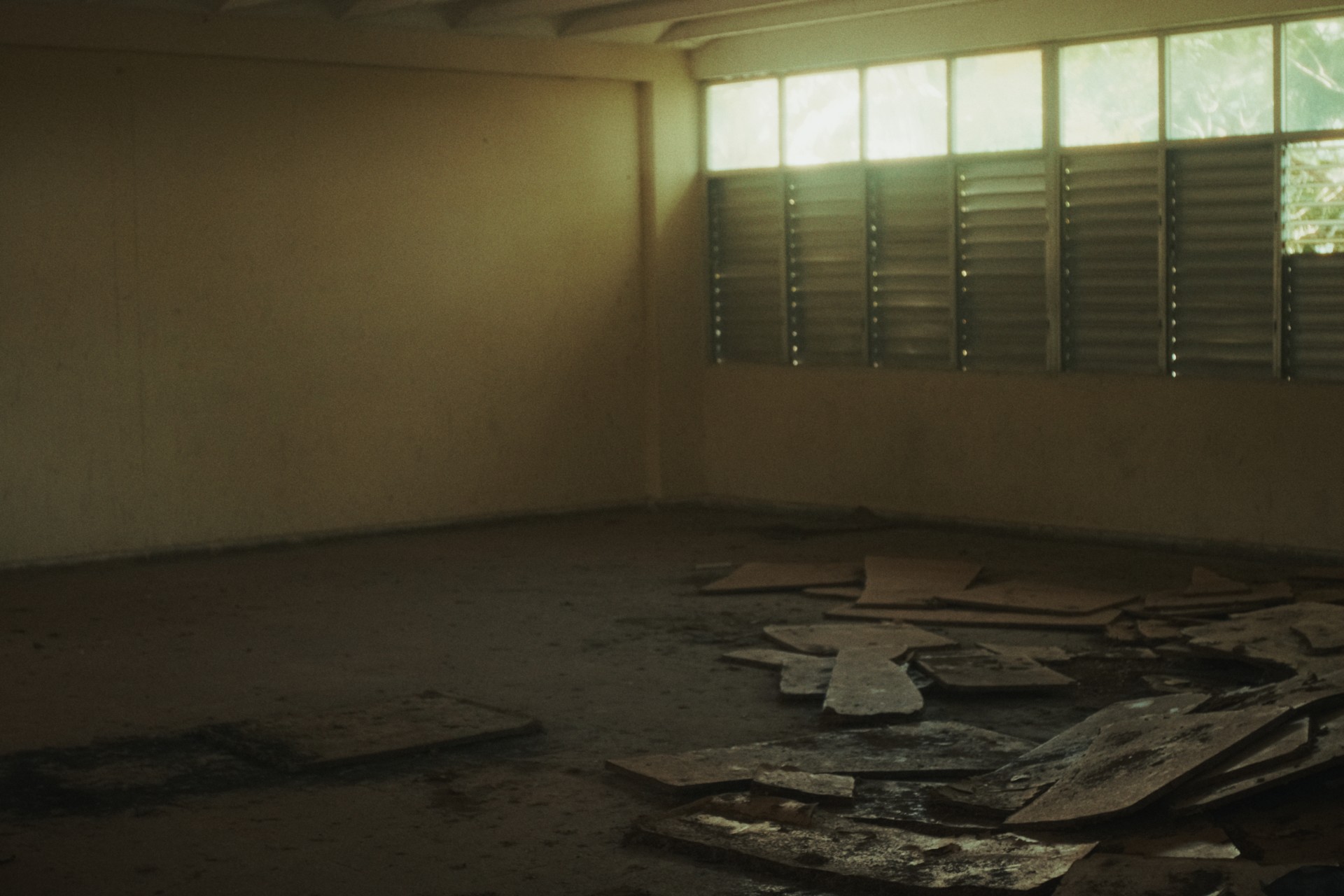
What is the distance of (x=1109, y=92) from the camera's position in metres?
10.1

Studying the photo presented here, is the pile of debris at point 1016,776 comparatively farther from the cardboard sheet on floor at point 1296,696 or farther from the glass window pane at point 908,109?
the glass window pane at point 908,109

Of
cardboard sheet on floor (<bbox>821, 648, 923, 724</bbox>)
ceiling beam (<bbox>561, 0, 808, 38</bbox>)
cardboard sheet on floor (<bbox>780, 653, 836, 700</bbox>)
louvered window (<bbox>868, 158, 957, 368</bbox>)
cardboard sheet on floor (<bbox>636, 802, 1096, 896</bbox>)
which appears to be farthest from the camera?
louvered window (<bbox>868, 158, 957, 368</bbox>)

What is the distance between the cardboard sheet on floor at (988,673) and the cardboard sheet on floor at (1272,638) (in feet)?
2.43

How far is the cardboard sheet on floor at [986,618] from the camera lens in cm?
802

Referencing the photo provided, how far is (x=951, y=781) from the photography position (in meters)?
5.46

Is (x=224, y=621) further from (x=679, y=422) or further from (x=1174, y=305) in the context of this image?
(x=1174, y=305)

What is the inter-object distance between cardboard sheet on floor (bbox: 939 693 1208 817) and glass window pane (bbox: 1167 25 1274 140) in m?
4.50

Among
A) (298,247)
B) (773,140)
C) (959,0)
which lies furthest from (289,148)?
(959,0)

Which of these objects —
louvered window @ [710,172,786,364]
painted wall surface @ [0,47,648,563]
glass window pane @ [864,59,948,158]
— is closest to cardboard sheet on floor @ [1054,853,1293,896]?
glass window pane @ [864,59,948,158]

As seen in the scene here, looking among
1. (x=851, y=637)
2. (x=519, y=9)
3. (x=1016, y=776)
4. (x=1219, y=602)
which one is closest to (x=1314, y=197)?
(x=1219, y=602)

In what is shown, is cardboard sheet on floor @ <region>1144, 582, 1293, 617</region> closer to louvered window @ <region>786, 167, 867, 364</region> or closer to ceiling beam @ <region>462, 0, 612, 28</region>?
louvered window @ <region>786, 167, 867, 364</region>

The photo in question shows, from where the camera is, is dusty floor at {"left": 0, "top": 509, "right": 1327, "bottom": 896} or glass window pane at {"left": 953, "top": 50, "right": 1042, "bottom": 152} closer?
dusty floor at {"left": 0, "top": 509, "right": 1327, "bottom": 896}

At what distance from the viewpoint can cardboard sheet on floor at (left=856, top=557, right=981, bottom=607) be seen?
8.53m

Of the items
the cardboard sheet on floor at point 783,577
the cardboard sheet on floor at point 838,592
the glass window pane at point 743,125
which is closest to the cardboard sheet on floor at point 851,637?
the cardboard sheet on floor at point 838,592
